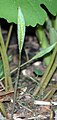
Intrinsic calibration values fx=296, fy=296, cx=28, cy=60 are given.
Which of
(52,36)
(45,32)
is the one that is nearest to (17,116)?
(52,36)

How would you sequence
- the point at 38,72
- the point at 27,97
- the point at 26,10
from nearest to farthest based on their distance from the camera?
the point at 26,10 → the point at 27,97 → the point at 38,72

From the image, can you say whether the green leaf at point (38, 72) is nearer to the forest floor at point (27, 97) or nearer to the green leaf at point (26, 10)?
the forest floor at point (27, 97)

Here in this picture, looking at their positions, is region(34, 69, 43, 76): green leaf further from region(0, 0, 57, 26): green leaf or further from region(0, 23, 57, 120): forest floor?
region(0, 0, 57, 26): green leaf

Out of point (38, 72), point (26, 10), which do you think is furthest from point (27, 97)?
point (26, 10)

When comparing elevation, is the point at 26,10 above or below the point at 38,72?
above

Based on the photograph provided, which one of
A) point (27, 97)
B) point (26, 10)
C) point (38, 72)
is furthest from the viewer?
point (38, 72)

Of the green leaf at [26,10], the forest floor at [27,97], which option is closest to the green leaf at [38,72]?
the forest floor at [27,97]

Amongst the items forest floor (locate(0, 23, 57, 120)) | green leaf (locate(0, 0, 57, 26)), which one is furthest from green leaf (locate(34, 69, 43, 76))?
green leaf (locate(0, 0, 57, 26))

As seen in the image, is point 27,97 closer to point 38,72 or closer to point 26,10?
point 38,72

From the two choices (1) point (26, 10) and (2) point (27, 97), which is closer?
(1) point (26, 10)
